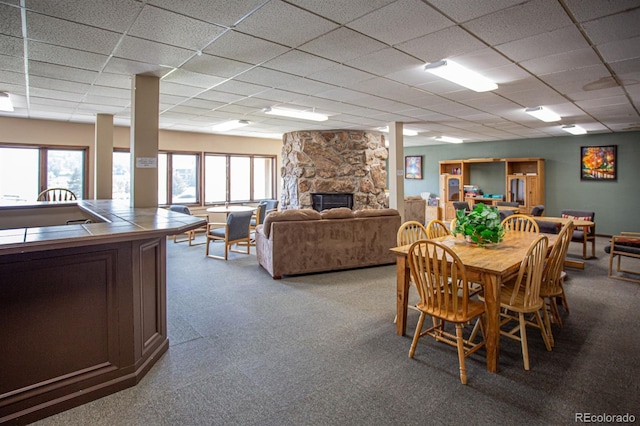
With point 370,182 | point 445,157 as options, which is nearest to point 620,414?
point 370,182

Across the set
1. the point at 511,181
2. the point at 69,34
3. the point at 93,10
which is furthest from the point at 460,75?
the point at 511,181

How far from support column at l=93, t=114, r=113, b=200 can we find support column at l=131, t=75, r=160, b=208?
8.11 feet

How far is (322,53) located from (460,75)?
1571 mm

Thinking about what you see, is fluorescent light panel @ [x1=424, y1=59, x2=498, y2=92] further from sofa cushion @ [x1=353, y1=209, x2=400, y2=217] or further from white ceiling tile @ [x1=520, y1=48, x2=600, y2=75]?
sofa cushion @ [x1=353, y1=209, x2=400, y2=217]

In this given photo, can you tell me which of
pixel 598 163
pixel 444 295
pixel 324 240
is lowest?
pixel 444 295

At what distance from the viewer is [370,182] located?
27.9 feet

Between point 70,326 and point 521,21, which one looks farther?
point 521,21

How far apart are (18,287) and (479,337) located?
3234mm

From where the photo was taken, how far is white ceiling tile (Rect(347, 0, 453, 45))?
A: 2482 millimetres

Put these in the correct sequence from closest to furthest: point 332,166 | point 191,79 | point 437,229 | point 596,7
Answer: point 596,7 → point 437,229 → point 191,79 → point 332,166

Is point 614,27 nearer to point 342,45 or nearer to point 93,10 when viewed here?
point 342,45

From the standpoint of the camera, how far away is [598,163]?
8.75 meters

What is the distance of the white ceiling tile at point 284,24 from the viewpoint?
8.30 ft

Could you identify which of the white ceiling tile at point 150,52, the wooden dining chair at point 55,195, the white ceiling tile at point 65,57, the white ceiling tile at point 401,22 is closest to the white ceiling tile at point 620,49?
the white ceiling tile at point 401,22
